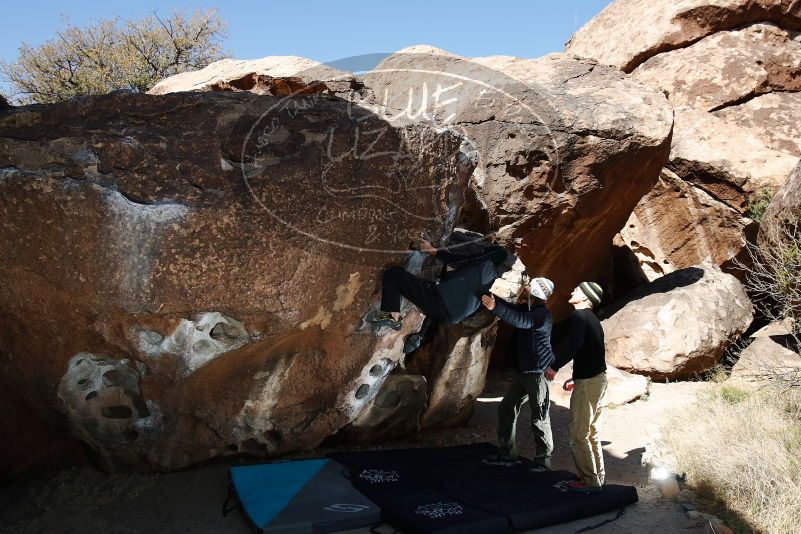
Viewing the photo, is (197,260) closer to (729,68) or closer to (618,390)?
(618,390)

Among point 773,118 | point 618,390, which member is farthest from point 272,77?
point 773,118

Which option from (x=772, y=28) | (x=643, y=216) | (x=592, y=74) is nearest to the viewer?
(x=592, y=74)

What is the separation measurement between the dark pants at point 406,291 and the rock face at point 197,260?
7 cm

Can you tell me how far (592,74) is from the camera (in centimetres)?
697

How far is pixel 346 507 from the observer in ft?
12.1

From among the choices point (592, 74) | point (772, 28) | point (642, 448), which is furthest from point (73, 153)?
point (772, 28)

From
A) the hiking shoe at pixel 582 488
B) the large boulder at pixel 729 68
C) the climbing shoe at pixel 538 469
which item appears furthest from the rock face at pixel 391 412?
the large boulder at pixel 729 68

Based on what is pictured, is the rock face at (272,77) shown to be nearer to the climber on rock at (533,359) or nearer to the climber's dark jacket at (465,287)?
the climber's dark jacket at (465,287)

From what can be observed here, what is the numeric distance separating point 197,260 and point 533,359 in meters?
2.12

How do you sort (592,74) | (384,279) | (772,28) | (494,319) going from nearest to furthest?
(384,279)
(494,319)
(592,74)
(772,28)

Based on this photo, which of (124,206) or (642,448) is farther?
(642,448)

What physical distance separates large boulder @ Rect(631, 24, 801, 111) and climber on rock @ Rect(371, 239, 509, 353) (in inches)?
230

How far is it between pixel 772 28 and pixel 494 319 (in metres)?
6.91

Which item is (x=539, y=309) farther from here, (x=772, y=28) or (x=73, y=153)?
(x=772, y=28)
